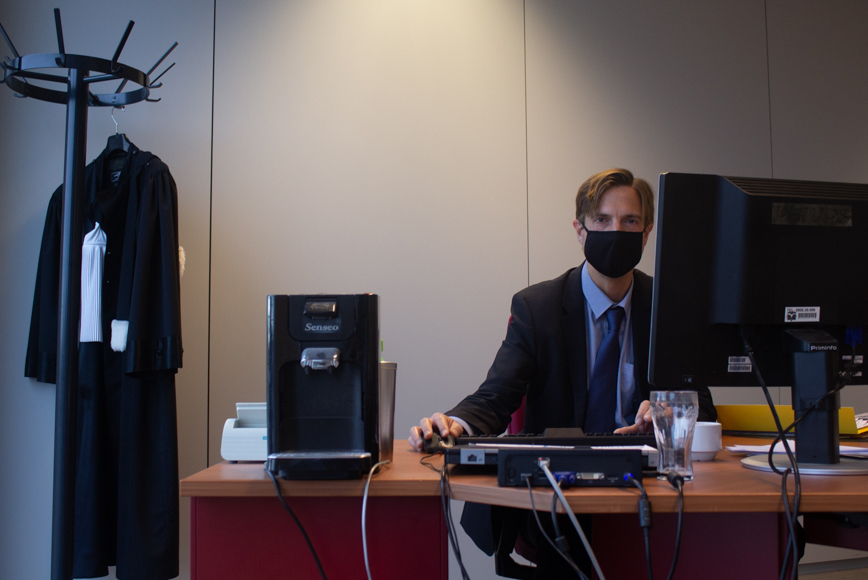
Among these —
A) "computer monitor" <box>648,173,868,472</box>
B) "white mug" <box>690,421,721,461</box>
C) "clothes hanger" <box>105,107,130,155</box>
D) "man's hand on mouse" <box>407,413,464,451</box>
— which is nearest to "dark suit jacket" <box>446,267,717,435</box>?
"man's hand on mouse" <box>407,413,464,451</box>

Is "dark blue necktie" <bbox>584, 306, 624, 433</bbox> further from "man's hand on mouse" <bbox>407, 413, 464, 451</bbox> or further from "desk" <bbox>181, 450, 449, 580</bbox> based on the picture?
"desk" <bbox>181, 450, 449, 580</bbox>

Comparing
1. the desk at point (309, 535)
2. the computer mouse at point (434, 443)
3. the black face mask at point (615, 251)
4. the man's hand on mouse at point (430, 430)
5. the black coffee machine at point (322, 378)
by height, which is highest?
the black face mask at point (615, 251)

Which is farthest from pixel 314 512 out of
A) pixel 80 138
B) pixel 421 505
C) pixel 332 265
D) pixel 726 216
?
pixel 332 265

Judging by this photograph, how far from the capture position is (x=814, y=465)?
1.11 m

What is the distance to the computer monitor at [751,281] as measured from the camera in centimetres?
112

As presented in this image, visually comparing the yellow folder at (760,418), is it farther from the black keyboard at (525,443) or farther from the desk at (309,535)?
the desk at (309,535)

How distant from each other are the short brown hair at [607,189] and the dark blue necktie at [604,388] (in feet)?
1.12

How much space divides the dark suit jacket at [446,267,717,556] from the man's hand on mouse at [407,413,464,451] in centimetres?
37

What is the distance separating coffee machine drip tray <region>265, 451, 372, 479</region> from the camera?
Answer: 3.38 feet

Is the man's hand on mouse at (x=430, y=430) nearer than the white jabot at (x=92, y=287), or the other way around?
the man's hand on mouse at (x=430, y=430)

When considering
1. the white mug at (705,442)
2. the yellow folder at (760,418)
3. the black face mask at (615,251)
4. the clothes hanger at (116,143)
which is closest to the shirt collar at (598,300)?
the black face mask at (615,251)

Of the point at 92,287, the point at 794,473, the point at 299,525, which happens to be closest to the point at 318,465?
the point at 299,525

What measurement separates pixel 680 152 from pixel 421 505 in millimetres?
2646

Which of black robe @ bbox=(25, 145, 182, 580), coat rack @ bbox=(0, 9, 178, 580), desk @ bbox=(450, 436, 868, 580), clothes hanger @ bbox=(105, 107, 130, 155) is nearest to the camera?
desk @ bbox=(450, 436, 868, 580)
